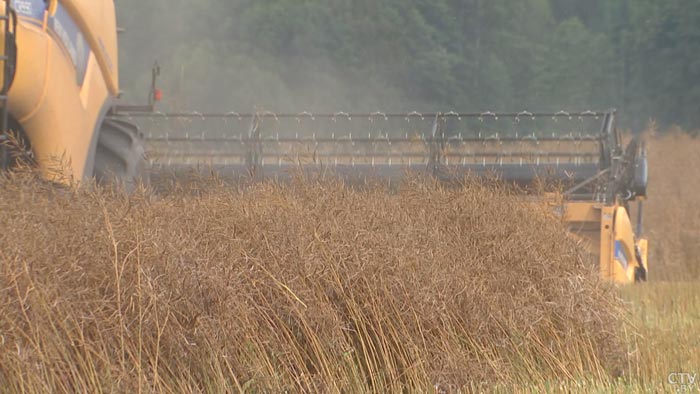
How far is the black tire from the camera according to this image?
20.0ft

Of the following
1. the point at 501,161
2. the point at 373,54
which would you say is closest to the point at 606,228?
the point at 501,161

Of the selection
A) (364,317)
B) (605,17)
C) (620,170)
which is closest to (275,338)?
(364,317)

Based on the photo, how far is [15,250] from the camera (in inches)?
142

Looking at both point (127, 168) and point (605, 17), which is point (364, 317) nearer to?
point (127, 168)

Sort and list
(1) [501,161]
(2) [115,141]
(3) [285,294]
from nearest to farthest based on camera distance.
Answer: (3) [285,294]
(2) [115,141]
(1) [501,161]

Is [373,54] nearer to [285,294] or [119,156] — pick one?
[119,156]

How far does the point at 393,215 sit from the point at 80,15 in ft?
6.78

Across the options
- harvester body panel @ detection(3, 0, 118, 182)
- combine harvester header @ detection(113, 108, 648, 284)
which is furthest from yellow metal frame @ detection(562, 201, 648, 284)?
harvester body panel @ detection(3, 0, 118, 182)

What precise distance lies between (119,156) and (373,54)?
13453 millimetres

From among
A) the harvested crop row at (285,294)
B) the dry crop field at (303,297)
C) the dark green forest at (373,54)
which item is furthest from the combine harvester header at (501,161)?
the dark green forest at (373,54)

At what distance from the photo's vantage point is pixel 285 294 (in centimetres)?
399

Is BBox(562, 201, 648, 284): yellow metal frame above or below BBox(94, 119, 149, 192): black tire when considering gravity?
below

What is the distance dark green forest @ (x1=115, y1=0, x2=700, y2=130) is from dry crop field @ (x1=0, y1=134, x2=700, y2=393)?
12308 millimetres

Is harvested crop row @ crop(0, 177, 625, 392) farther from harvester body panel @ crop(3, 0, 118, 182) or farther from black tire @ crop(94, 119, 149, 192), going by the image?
A: black tire @ crop(94, 119, 149, 192)
